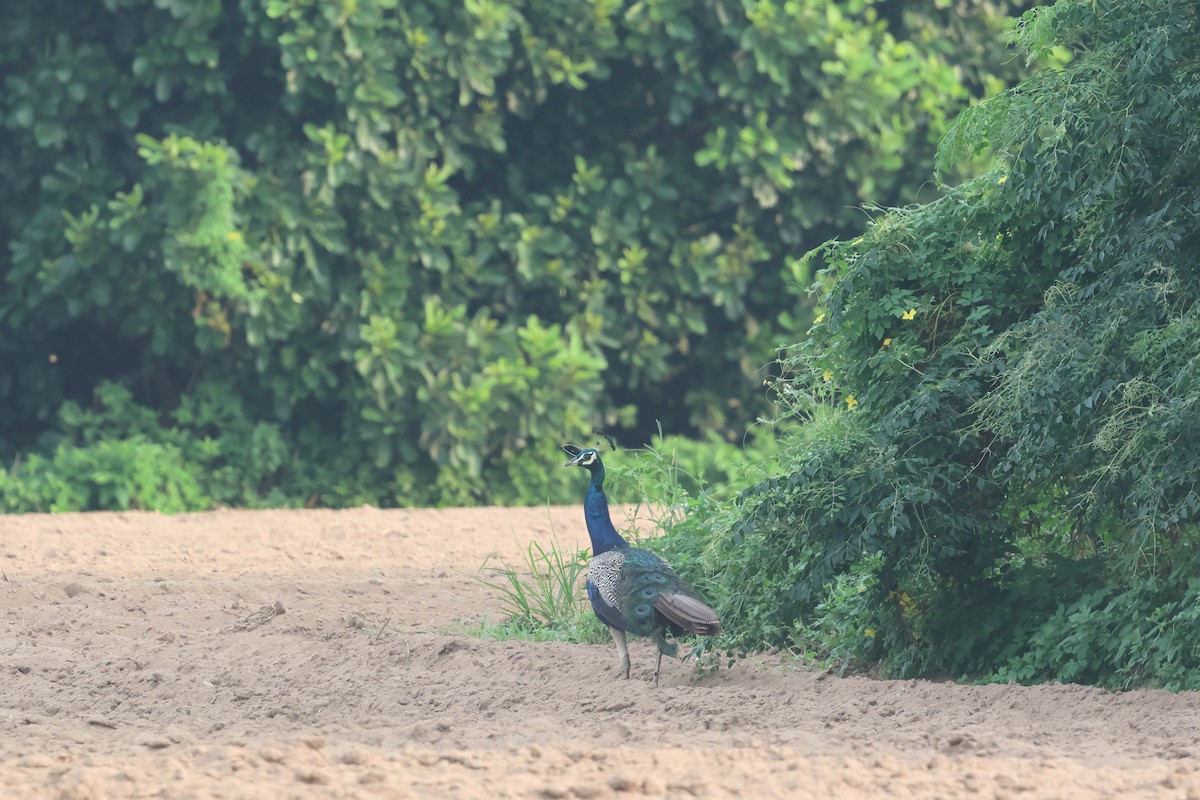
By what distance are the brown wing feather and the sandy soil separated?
26cm

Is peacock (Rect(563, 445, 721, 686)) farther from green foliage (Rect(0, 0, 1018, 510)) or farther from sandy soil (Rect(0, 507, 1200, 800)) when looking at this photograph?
green foliage (Rect(0, 0, 1018, 510))

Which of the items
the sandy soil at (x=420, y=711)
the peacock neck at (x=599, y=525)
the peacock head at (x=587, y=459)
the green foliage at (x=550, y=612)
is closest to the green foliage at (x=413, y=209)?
the sandy soil at (x=420, y=711)

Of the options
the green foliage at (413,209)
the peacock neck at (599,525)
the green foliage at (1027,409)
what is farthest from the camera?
the green foliage at (413,209)

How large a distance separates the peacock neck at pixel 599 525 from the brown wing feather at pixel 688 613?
472 millimetres

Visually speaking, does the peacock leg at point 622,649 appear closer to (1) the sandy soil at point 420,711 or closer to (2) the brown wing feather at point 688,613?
(1) the sandy soil at point 420,711

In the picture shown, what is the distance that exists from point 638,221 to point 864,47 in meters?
2.31

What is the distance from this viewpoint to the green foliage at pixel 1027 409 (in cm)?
565

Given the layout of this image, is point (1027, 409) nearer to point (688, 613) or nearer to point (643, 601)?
point (688, 613)

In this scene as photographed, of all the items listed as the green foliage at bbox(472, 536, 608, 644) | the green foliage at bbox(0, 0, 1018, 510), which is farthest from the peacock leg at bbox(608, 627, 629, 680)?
the green foliage at bbox(0, 0, 1018, 510)

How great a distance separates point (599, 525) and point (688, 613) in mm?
672

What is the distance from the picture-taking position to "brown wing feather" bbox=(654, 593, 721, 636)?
19.6 feet

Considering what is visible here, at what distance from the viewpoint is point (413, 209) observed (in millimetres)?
12336

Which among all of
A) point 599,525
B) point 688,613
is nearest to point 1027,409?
point 688,613

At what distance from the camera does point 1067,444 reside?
18.9 feet
